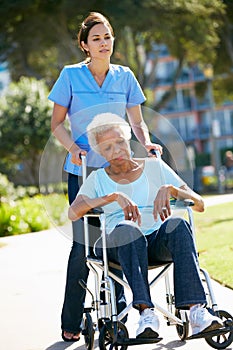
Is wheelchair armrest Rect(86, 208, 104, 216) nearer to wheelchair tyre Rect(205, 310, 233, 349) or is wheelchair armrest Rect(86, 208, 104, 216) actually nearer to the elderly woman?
the elderly woman

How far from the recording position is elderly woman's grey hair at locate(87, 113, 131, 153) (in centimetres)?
486

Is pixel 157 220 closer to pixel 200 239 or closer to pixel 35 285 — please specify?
pixel 35 285

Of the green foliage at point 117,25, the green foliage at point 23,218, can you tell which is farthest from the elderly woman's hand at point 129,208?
the green foliage at point 117,25

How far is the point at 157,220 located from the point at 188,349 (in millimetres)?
777

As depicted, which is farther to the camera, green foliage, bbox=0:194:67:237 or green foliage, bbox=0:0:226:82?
green foliage, bbox=0:0:226:82

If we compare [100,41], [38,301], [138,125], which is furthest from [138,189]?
[38,301]

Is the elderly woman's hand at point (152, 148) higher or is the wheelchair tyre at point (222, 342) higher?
the elderly woman's hand at point (152, 148)

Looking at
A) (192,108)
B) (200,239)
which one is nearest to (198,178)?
(200,239)

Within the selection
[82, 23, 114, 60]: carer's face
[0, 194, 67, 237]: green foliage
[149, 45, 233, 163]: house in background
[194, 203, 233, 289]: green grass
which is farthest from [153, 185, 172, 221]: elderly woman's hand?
[149, 45, 233, 163]: house in background

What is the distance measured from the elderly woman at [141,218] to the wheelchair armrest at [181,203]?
0.04m

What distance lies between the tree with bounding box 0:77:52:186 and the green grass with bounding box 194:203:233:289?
768 centimetres

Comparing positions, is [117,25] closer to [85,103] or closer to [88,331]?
Answer: [85,103]

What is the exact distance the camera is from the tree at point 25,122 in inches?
914

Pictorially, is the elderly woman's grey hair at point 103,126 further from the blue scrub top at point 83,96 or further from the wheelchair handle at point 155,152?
the wheelchair handle at point 155,152
